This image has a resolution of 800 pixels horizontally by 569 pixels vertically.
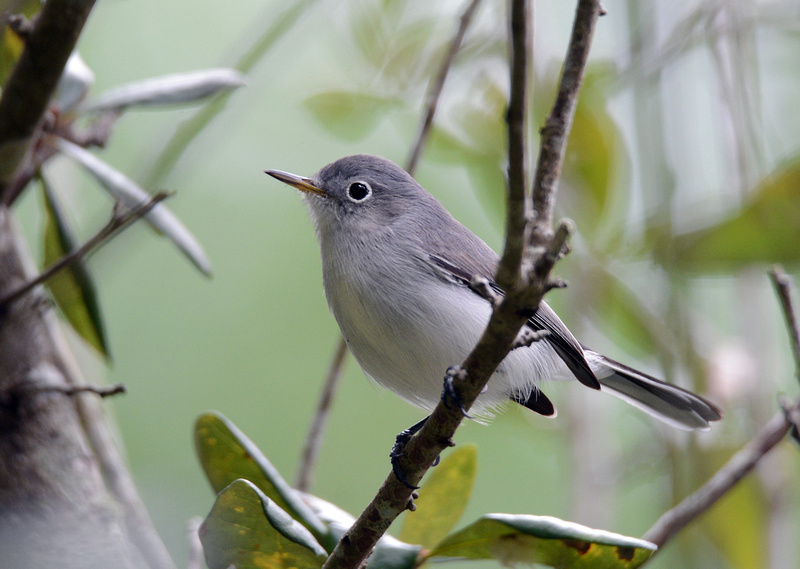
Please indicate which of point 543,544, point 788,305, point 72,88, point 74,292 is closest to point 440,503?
point 543,544

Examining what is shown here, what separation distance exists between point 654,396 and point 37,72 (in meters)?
2.12

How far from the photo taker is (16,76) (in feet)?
5.57

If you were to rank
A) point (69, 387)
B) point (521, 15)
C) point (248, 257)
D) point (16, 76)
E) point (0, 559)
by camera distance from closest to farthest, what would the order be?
point (521, 15) < point (0, 559) < point (16, 76) < point (69, 387) < point (248, 257)

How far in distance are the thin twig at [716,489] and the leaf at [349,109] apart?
1765 millimetres

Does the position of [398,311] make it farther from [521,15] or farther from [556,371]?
[521,15]

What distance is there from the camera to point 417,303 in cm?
203

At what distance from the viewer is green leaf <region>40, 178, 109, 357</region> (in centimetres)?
203

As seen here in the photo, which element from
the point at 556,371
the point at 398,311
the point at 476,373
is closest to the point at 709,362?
the point at 556,371

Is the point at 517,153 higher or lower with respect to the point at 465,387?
higher

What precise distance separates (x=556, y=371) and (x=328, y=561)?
4.45 feet

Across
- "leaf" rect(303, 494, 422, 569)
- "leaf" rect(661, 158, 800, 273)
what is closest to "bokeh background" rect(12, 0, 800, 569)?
"leaf" rect(661, 158, 800, 273)

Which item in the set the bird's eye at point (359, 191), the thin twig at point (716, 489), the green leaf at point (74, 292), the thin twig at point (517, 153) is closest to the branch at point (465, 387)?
the thin twig at point (517, 153)

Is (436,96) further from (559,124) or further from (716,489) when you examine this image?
(716,489)

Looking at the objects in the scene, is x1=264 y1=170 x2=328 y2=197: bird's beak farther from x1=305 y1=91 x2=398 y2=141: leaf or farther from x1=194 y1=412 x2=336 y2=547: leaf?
x1=194 y1=412 x2=336 y2=547: leaf
